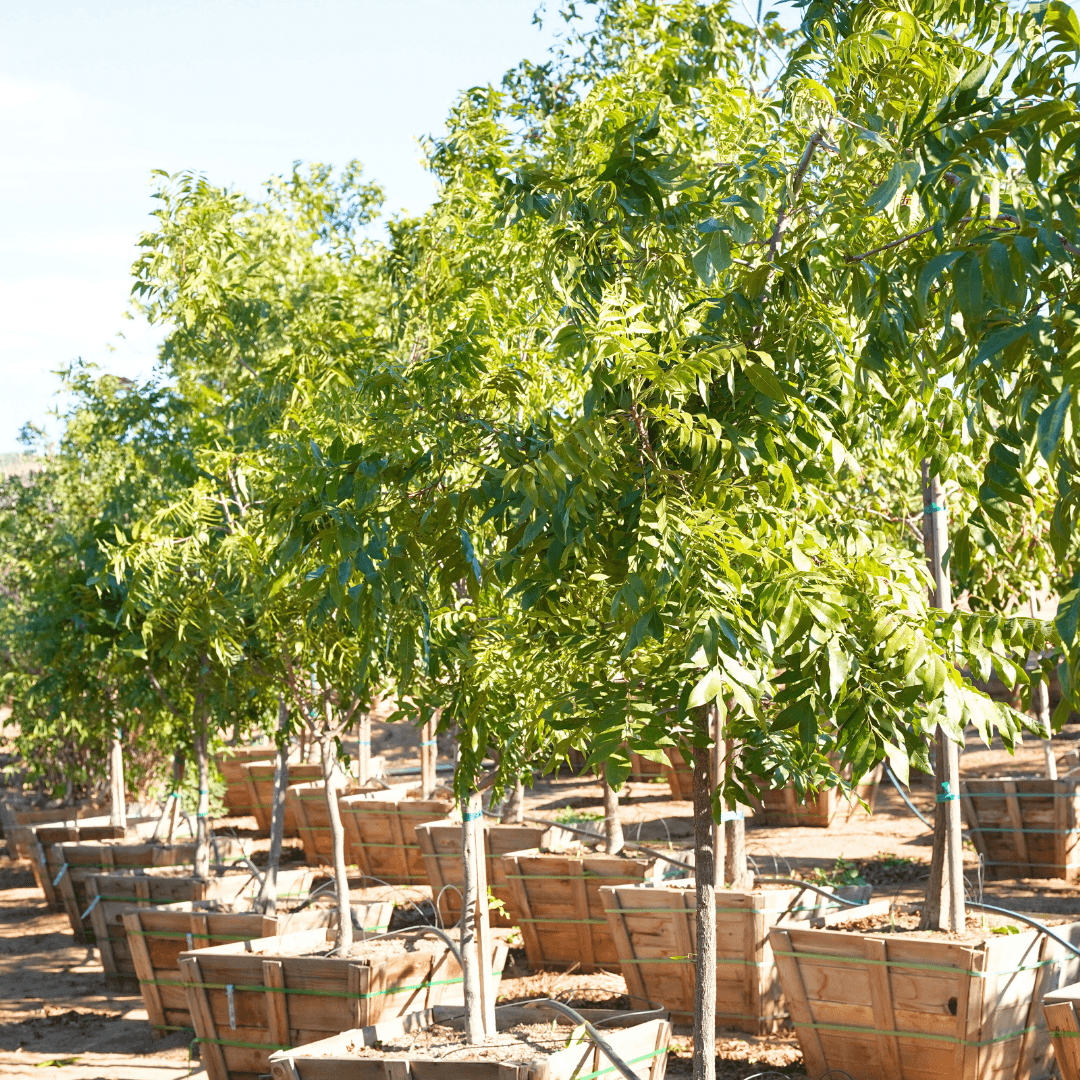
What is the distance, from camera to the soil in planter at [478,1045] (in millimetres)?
6039

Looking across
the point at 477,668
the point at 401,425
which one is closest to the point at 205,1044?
the point at 477,668

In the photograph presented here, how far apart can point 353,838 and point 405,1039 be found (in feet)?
23.8

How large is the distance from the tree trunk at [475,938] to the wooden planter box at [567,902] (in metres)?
2.82

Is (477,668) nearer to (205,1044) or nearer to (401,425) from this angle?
(401,425)

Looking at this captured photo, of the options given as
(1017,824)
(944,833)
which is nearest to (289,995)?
(944,833)

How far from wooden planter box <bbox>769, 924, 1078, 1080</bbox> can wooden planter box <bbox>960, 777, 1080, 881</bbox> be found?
18.5 ft

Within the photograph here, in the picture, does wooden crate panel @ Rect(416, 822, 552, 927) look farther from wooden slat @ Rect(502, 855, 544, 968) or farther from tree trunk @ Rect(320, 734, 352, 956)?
tree trunk @ Rect(320, 734, 352, 956)

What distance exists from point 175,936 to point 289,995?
220cm

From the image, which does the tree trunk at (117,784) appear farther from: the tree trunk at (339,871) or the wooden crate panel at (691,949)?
the wooden crate panel at (691,949)

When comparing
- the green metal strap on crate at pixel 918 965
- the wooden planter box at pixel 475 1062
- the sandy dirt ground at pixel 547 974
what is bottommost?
the sandy dirt ground at pixel 547 974

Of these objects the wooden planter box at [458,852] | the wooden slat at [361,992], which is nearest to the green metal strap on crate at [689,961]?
the wooden slat at [361,992]

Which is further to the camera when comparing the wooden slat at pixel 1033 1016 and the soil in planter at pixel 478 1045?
the wooden slat at pixel 1033 1016

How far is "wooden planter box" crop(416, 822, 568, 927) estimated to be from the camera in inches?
432

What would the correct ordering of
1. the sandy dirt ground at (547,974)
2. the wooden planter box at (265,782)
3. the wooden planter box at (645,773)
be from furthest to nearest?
the wooden planter box at (645,773) < the wooden planter box at (265,782) < the sandy dirt ground at (547,974)
